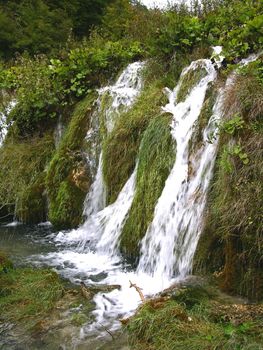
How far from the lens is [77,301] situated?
434 cm

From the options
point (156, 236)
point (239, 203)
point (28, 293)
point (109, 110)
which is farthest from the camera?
point (109, 110)

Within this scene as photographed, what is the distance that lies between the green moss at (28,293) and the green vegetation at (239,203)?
1540mm

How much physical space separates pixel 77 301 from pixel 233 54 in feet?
12.7

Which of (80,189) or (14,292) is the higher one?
(80,189)

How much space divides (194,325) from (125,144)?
11.7 feet

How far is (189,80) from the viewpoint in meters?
6.54

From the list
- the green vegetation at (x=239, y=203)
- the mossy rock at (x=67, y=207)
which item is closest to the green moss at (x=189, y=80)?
the green vegetation at (x=239, y=203)

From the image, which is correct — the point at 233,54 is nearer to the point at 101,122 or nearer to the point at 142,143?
the point at 142,143

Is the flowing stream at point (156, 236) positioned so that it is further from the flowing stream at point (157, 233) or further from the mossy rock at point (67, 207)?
the mossy rock at point (67, 207)

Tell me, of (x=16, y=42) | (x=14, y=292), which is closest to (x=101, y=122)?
(x=14, y=292)

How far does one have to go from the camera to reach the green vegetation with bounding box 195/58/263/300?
3.92 meters

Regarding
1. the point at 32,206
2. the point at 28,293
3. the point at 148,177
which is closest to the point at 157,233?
the point at 148,177

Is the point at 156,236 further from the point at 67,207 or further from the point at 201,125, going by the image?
the point at 67,207

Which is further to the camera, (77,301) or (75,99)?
(75,99)
